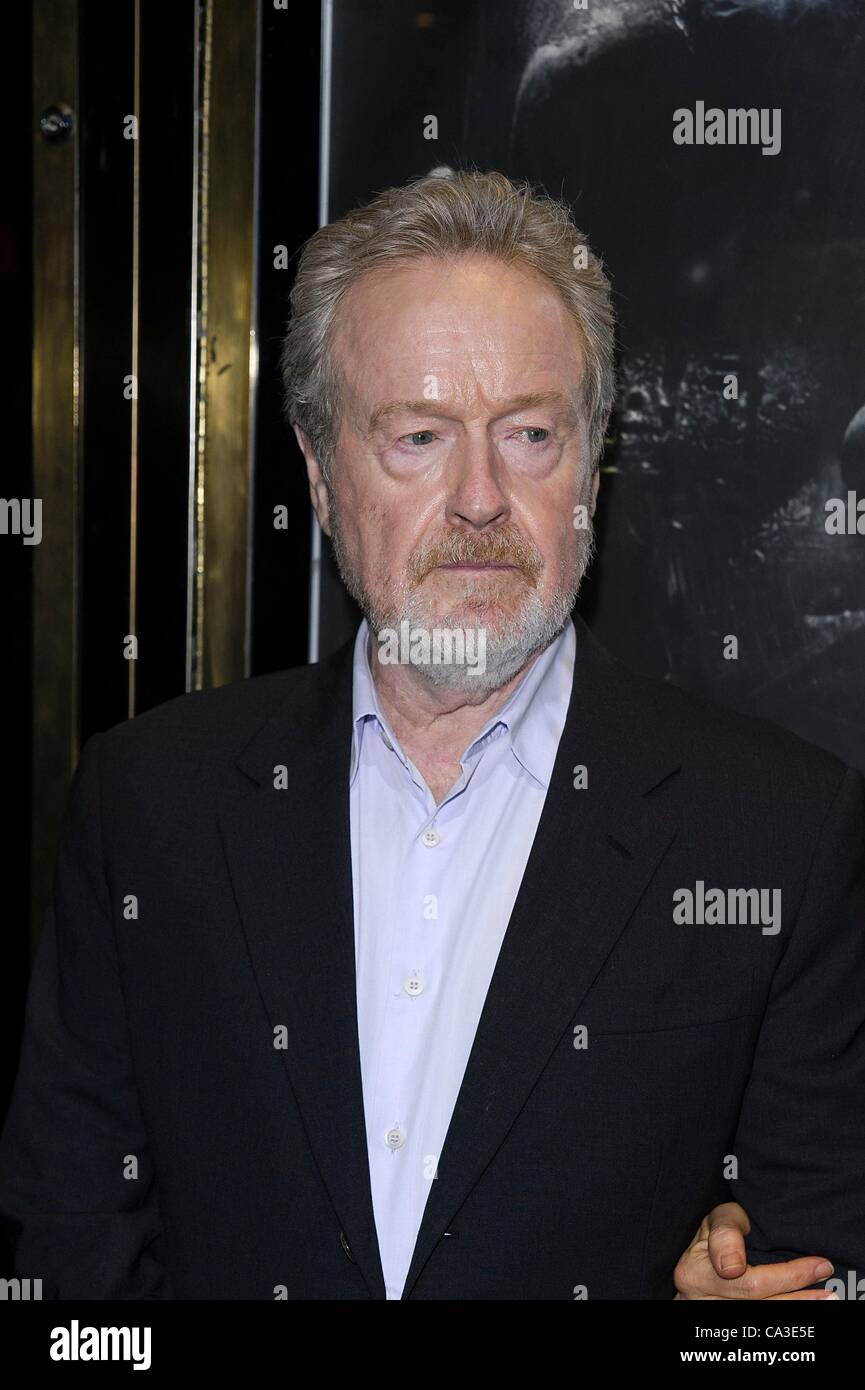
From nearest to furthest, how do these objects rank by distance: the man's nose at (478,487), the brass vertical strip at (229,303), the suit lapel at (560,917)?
the suit lapel at (560,917) < the man's nose at (478,487) < the brass vertical strip at (229,303)

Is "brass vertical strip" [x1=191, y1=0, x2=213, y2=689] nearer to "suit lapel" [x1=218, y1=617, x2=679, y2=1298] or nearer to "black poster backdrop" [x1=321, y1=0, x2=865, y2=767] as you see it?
"black poster backdrop" [x1=321, y1=0, x2=865, y2=767]

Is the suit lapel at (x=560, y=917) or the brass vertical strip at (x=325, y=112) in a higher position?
the brass vertical strip at (x=325, y=112)

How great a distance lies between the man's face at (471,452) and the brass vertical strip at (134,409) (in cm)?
46

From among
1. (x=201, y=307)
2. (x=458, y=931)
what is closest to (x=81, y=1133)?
(x=458, y=931)

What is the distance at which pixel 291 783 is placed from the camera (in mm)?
1529

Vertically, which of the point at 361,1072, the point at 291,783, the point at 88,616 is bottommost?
the point at 361,1072

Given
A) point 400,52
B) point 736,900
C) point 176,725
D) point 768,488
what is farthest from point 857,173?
point 176,725

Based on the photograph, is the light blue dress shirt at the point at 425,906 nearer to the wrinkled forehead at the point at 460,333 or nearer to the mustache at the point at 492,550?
the mustache at the point at 492,550

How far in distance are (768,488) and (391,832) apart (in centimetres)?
65

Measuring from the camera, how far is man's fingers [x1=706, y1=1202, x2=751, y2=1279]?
4.40ft

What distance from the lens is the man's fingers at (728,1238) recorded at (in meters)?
1.34

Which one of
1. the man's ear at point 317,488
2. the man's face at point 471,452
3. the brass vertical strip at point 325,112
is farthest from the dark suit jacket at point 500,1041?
the brass vertical strip at point 325,112

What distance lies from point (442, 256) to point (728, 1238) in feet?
3.24
